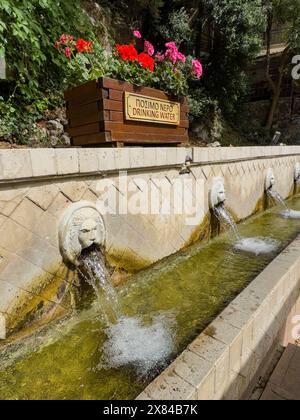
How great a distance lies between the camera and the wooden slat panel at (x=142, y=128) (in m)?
2.56

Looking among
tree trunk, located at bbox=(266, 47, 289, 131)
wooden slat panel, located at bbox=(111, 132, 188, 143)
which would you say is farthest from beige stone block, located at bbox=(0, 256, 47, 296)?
tree trunk, located at bbox=(266, 47, 289, 131)

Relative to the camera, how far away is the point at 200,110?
1090 centimetres

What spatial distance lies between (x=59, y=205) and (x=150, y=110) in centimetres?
158

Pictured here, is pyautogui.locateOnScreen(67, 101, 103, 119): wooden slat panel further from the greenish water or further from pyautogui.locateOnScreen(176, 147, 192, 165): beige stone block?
the greenish water

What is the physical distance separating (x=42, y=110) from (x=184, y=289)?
17.6ft

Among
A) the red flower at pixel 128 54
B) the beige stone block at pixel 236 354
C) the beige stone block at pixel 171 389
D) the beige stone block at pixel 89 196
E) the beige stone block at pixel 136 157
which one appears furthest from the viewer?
the red flower at pixel 128 54

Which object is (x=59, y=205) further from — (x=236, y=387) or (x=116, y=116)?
(x=236, y=387)

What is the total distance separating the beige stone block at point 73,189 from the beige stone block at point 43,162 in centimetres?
16

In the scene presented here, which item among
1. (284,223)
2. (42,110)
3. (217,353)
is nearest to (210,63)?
(42,110)

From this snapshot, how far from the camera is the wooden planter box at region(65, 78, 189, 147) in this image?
2529 millimetres

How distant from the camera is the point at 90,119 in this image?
2635 mm

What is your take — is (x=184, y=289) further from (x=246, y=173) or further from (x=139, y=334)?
(x=246, y=173)

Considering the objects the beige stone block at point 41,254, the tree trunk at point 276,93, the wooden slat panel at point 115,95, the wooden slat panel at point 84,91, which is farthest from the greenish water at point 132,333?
the tree trunk at point 276,93

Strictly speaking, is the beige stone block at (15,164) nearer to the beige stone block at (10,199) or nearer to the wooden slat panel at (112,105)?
the beige stone block at (10,199)
